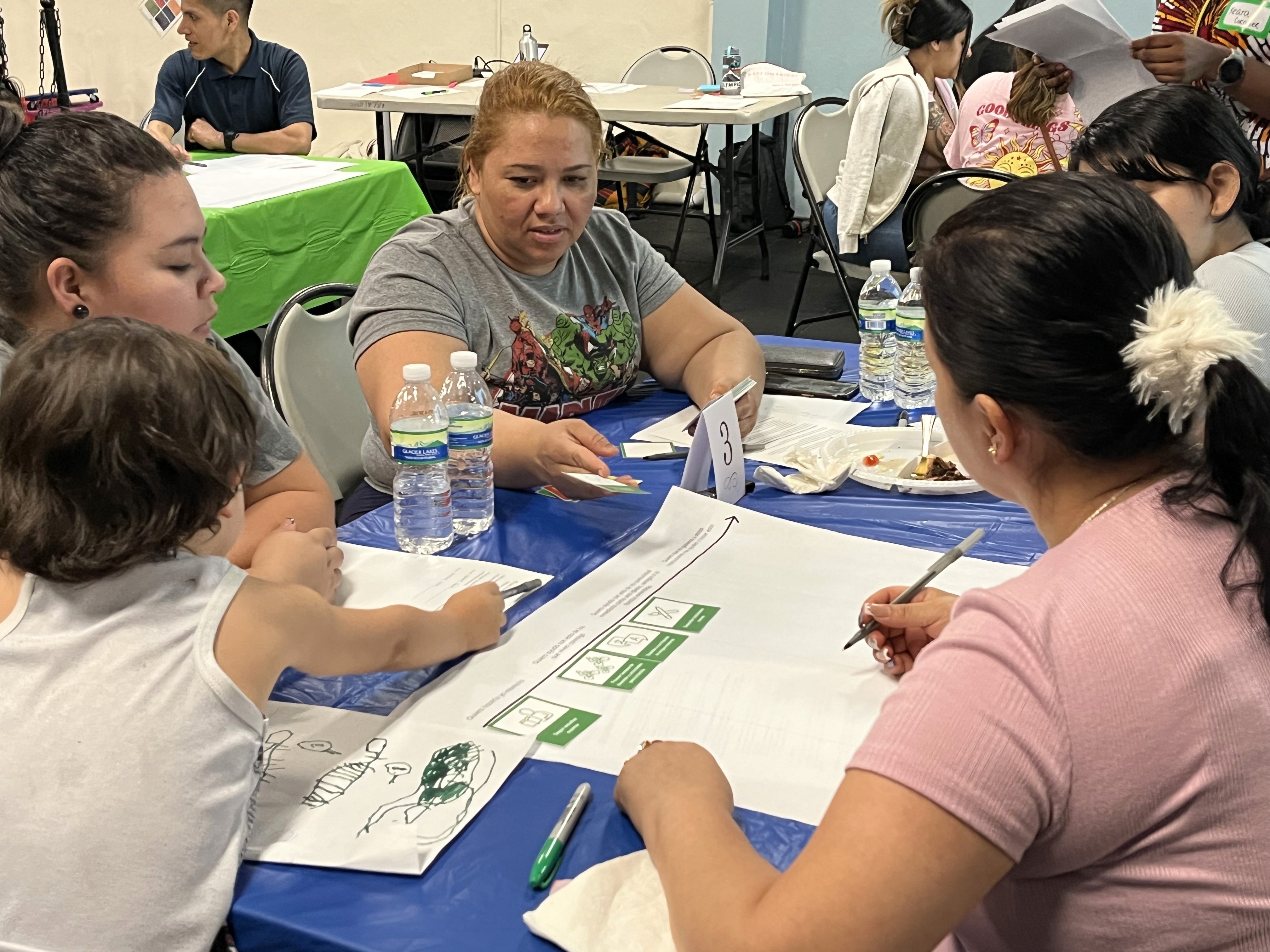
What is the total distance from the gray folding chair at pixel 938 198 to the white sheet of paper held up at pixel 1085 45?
0.63 m

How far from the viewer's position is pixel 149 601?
936 mm

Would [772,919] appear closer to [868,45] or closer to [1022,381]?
[1022,381]

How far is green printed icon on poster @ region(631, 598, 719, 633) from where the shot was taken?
1.26 metres

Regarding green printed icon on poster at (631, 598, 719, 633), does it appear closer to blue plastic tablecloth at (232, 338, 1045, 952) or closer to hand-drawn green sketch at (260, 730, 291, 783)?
blue plastic tablecloth at (232, 338, 1045, 952)

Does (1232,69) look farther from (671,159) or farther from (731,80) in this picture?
(671,159)

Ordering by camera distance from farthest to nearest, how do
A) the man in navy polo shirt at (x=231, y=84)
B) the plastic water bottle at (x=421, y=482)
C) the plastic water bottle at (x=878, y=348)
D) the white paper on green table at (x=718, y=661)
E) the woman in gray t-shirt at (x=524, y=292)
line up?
1. the man in navy polo shirt at (x=231, y=84)
2. the plastic water bottle at (x=878, y=348)
3. the woman in gray t-shirt at (x=524, y=292)
4. the plastic water bottle at (x=421, y=482)
5. the white paper on green table at (x=718, y=661)

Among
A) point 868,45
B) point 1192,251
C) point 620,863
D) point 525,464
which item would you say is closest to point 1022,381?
point 620,863

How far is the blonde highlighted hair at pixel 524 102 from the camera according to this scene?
6.34ft

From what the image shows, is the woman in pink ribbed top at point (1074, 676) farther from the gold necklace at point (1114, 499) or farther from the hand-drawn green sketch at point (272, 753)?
the hand-drawn green sketch at point (272, 753)

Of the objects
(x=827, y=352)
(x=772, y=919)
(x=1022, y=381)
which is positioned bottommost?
(x=827, y=352)

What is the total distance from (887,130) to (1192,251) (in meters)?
2.35

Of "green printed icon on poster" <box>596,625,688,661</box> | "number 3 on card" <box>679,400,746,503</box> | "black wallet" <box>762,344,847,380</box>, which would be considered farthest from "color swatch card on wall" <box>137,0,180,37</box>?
"green printed icon on poster" <box>596,625,688,661</box>

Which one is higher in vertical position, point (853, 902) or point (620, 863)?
point (853, 902)

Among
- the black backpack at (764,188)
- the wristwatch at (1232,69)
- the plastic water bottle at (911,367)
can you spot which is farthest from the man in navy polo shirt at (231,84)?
the wristwatch at (1232,69)
